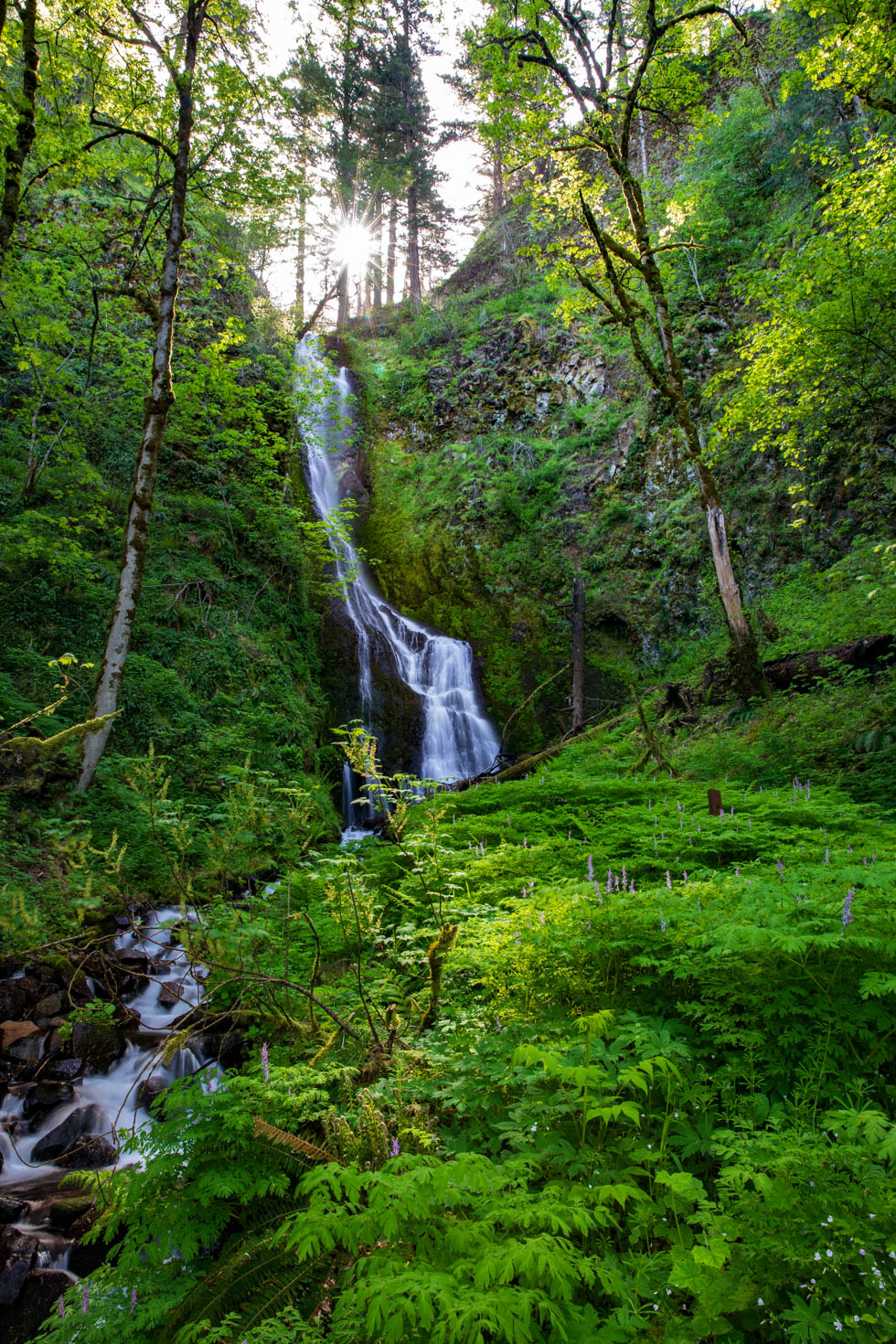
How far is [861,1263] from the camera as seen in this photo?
1.33 m

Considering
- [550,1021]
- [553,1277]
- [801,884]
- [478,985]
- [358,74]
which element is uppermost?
[358,74]

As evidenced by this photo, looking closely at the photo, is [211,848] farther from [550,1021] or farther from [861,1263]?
[861,1263]

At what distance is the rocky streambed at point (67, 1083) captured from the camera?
310 cm

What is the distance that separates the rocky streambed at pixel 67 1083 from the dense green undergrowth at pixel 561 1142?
2.86 ft

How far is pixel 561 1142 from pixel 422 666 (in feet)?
47.0

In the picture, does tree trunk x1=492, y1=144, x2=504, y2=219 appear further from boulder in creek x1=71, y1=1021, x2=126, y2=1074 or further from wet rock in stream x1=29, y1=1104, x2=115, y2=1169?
wet rock in stream x1=29, y1=1104, x2=115, y2=1169

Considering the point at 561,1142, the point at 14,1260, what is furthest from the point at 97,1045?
the point at 561,1142

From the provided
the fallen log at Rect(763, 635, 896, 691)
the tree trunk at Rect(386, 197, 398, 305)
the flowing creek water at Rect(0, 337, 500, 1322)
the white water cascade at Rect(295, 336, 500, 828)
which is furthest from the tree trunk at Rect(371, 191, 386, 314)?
the flowing creek water at Rect(0, 337, 500, 1322)

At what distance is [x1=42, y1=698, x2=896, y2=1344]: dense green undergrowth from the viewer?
1.38 metres

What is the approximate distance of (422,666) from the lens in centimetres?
1609

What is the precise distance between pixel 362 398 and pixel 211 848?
22.5 metres

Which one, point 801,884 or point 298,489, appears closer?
point 801,884

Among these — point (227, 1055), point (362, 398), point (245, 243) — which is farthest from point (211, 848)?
point (362, 398)

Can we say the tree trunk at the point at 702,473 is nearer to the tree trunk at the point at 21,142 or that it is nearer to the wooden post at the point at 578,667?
the wooden post at the point at 578,667
